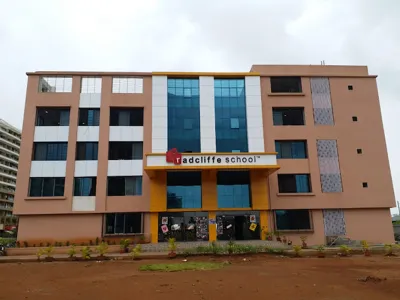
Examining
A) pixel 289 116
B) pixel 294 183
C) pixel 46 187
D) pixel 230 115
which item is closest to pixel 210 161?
pixel 230 115

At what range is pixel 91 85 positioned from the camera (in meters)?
30.8

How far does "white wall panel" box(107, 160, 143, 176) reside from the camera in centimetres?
2895

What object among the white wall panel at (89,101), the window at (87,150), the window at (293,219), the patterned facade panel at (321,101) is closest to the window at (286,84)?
the patterned facade panel at (321,101)

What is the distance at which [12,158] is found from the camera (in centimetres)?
8231

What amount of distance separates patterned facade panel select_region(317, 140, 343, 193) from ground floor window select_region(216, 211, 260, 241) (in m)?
6.82

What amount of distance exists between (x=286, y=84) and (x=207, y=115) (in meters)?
8.86

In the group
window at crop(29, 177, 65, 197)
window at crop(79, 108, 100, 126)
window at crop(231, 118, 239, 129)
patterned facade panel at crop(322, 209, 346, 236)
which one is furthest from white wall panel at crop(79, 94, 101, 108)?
patterned facade panel at crop(322, 209, 346, 236)

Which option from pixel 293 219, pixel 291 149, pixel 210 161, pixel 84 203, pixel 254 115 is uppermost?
pixel 254 115

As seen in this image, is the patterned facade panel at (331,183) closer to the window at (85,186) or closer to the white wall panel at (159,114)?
the white wall panel at (159,114)

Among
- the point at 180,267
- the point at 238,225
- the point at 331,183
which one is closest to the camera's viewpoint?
the point at 180,267

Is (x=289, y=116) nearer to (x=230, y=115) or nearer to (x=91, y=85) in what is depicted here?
(x=230, y=115)

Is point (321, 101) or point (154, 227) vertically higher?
point (321, 101)

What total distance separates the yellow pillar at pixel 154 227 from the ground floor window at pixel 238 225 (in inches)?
207

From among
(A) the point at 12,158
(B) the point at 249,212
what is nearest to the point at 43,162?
(B) the point at 249,212
